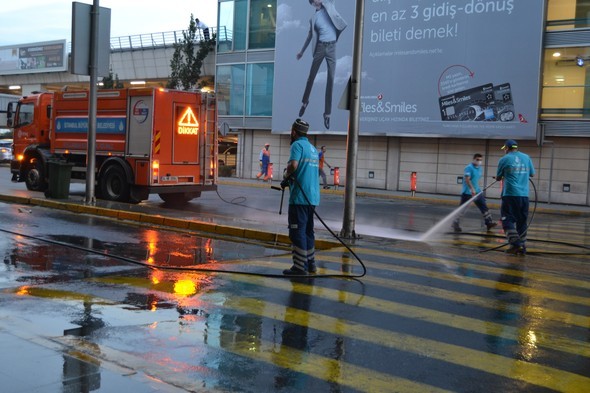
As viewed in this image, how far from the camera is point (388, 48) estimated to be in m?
31.7

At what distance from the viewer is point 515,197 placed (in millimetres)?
11406

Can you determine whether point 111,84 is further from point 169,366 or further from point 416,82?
point 169,366

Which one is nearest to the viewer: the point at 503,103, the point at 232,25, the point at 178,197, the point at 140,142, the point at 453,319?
the point at 453,319

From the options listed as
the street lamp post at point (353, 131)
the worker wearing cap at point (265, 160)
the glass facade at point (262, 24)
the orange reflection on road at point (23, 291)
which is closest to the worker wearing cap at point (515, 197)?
the street lamp post at point (353, 131)

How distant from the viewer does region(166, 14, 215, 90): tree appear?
41250mm

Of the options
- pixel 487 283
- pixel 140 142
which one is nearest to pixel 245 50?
pixel 140 142

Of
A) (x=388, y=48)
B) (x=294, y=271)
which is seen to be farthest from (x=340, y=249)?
(x=388, y=48)

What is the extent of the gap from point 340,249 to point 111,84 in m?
37.1

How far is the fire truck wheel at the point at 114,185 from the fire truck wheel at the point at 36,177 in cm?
288

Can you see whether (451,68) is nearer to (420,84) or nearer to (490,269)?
(420,84)

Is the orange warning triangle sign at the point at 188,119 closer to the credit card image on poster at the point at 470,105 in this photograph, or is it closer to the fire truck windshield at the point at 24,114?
the fire truck windshield at the point at 24,114

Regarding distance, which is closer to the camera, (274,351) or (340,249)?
(274,351)

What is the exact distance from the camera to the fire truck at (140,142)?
17.7 metres

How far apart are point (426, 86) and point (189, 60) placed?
16844 mm
